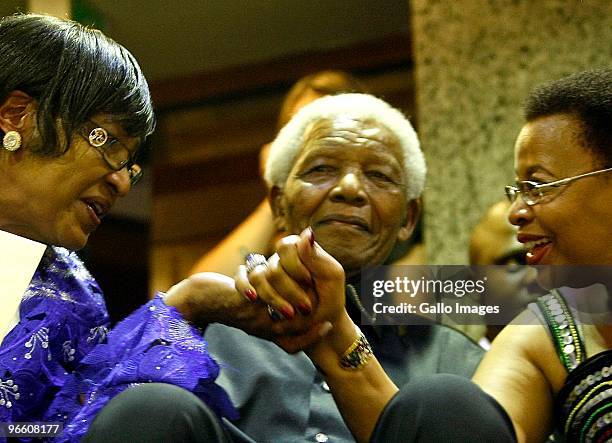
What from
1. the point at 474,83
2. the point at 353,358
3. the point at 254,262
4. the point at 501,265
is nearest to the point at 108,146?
the point at 254,262

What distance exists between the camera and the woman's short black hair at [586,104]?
1.15 metres

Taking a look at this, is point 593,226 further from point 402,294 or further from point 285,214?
point 285,214

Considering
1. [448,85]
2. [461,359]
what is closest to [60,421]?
[461,359]

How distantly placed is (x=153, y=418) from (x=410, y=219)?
781 millimetres

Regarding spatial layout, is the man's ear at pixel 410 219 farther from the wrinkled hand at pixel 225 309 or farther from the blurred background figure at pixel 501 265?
the wrinkled hand at pixel 225 309

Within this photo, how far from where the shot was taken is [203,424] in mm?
802

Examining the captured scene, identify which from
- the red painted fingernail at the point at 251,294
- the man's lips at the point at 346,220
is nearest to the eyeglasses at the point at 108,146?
the red painted fingernail at the point at 251,294

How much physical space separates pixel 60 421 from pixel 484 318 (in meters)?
0.59

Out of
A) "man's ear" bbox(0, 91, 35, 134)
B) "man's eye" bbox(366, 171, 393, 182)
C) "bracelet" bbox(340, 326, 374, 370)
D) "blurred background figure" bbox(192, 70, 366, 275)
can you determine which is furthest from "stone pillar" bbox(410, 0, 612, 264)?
"man's ear" bbox(0, 91, 35, 134)

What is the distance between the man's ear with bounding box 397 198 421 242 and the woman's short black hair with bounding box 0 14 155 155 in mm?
519

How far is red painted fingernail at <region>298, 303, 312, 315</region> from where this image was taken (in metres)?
0.93

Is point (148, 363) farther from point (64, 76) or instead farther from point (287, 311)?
point (64, 76)

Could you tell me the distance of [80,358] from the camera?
102cm

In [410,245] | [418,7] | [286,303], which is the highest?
[418,7]
